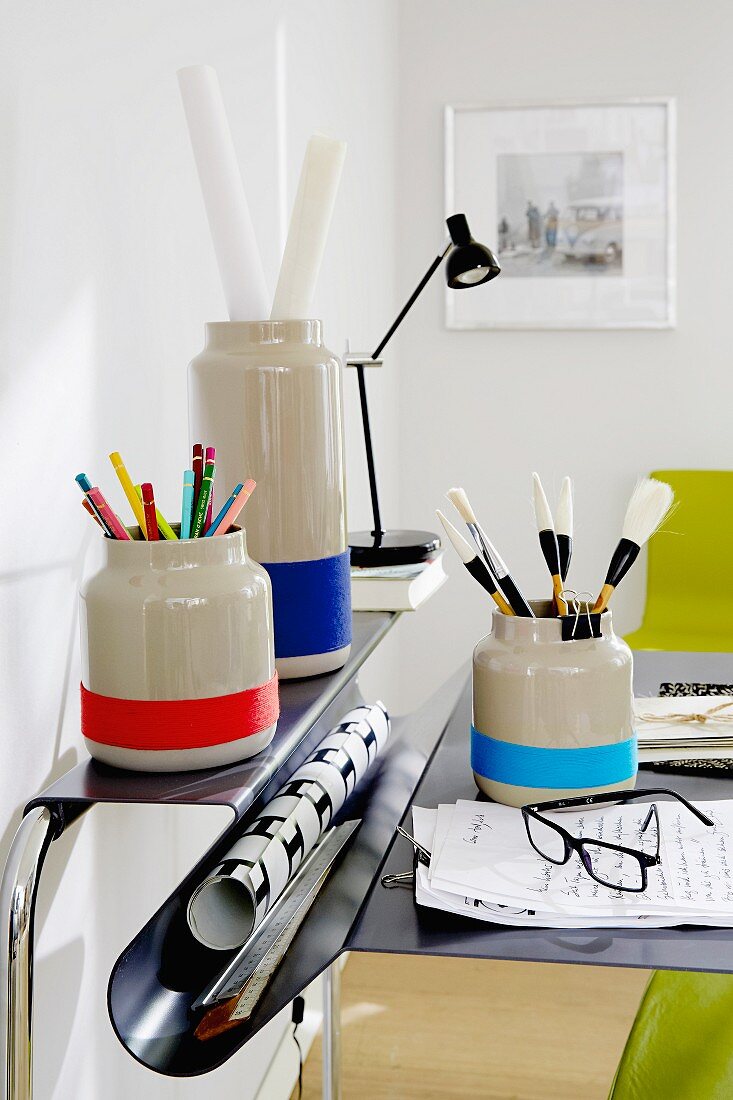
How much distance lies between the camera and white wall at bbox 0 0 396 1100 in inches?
32.1

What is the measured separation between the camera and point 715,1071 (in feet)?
3.35

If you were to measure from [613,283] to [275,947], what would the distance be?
7.95ft

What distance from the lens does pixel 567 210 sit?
9.43 feet

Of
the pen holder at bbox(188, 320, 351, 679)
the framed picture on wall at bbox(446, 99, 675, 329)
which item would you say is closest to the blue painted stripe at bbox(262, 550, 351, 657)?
the pen holder at bbox(188, 320, 351, 679)

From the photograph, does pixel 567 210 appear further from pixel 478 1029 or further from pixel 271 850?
pixel 271 850

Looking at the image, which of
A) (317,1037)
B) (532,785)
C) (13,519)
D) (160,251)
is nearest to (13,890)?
(13,519)

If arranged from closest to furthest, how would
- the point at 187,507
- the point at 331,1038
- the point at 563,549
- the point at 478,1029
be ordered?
1. the point at 187,507
2. the point at 563,549
3. the point at 331,1038
4. the point at 478,1029

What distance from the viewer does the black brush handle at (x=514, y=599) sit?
3.07 ft

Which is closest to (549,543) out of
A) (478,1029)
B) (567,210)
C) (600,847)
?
(600,847)

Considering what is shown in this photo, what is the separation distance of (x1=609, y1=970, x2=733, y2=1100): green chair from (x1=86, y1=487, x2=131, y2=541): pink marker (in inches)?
25.3

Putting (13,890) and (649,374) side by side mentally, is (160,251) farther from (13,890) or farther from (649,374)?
(649,374)

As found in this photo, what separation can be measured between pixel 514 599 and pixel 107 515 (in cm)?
36

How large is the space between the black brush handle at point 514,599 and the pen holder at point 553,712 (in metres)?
0.03

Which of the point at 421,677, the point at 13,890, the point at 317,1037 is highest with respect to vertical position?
the point at 13,890
